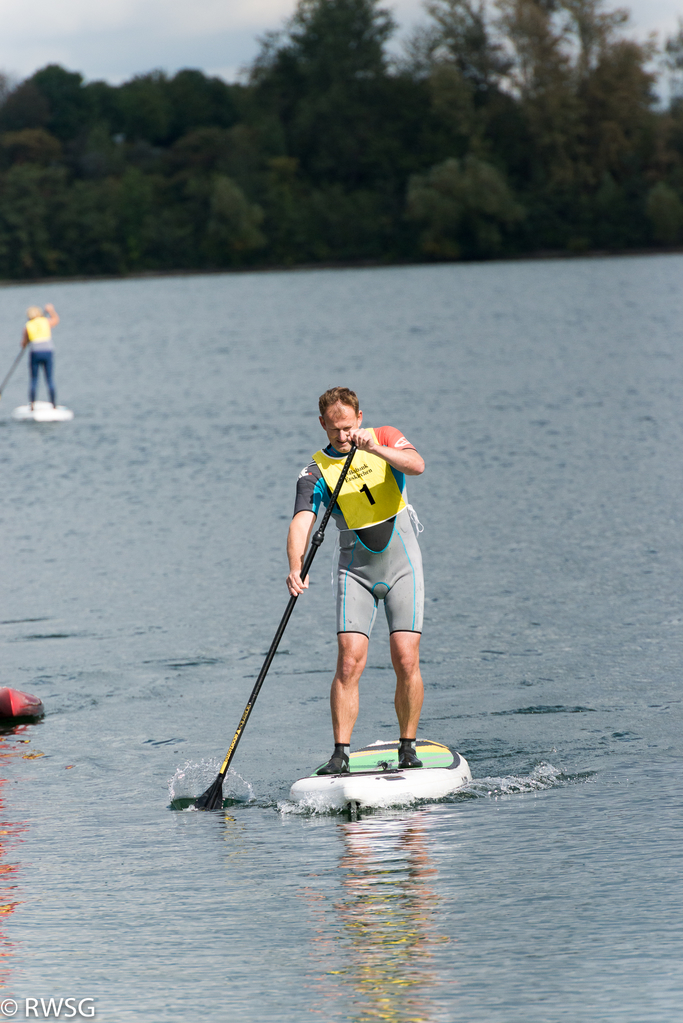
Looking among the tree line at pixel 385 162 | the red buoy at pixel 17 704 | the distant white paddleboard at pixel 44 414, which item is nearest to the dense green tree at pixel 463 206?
the tree line at pixel 385 162

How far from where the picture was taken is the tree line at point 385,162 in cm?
9388

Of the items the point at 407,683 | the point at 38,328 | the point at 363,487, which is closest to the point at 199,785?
the point at 407,683

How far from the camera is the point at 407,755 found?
7426mm

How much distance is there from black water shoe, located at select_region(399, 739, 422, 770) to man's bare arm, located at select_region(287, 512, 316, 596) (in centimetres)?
102

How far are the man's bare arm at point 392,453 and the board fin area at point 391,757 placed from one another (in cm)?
155

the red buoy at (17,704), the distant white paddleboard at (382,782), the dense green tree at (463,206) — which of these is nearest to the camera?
the distant white paddleboard at (382,782)

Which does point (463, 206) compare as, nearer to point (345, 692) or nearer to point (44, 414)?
point (44, 414)

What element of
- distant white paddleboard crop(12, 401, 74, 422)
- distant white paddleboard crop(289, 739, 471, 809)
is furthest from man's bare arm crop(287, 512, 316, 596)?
distant white paddleboard crop(12, 401, 74, 422)

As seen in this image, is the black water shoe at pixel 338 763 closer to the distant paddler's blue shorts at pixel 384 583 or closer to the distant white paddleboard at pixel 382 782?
the distant white paddleboard at pixel 382 782

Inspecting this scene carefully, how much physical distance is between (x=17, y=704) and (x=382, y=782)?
2.94 m

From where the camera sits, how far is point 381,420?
24.5 metres

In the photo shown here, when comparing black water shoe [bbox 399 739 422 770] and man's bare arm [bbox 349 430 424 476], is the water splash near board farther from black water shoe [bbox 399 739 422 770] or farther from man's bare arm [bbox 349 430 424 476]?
man's bare arm [bbox 349 430 424 476]

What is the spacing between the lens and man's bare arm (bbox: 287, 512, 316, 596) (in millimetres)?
6980

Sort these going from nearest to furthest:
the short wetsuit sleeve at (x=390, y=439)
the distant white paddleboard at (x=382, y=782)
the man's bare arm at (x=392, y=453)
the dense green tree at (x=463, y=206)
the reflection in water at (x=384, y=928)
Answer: the reflection in water at (x=384, y=928) → the man's bare arm at (x=392, y=453) → the short wetsuit sleeve at (x=390, y=439) → the distant white paddleboard at (x=382, y=782) → the dense green tree at (x=463, y=206)
